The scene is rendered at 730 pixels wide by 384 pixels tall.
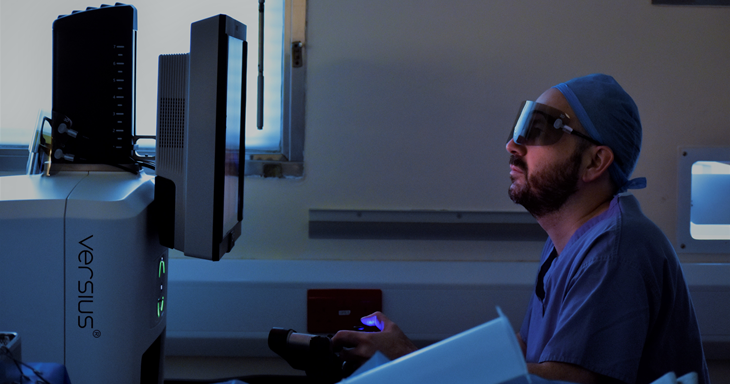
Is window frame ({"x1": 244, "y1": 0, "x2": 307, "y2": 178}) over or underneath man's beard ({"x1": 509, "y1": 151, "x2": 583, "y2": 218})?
over

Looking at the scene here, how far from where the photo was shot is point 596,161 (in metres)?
1.16

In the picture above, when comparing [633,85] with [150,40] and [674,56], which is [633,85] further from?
[150,40]

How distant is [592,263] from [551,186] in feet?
0.84

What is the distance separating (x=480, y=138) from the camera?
5.36ft

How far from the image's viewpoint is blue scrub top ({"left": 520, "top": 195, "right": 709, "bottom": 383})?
0.92 m

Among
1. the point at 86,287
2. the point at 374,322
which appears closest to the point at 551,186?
the point at 374,322

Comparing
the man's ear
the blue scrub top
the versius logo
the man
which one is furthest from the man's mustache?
the versius logo

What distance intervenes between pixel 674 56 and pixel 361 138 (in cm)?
102

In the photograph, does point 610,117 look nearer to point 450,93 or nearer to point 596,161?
point 596,161

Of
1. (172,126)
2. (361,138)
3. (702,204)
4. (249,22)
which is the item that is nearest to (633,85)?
(702,204)

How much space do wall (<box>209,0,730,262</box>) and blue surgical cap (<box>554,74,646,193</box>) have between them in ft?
1.54

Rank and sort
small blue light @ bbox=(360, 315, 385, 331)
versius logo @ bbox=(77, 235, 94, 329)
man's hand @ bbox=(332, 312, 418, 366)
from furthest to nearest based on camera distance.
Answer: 1. small blue light @ bbox=(360, 315, 385, 331)
2. man's hand @ bbox=(332, 312, 418, 366)
3. versius logo @ bbox=(77, 235, 94, 329)

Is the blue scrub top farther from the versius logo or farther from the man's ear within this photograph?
the versius logo

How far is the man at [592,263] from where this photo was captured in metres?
0.93
